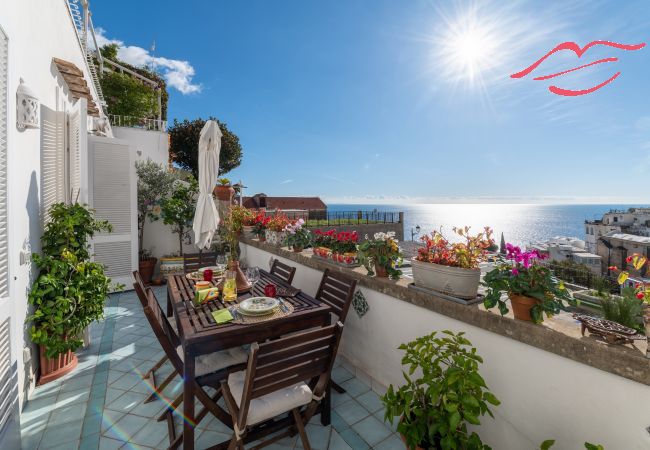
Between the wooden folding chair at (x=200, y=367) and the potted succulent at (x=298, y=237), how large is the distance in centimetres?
170

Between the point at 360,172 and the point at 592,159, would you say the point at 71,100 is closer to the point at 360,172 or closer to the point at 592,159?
the point at 592,159

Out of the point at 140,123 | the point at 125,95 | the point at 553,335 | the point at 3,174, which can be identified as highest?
the point at 125,95

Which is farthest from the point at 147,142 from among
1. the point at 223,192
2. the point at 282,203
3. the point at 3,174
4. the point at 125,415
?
the point at 282,203

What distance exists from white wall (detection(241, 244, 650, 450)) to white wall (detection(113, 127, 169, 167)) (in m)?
12.3

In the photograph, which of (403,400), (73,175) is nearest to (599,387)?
(403,400)

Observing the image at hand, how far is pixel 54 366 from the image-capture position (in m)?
2.83

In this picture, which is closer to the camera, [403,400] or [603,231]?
[403,400]

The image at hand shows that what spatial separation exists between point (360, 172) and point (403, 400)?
5936 cm

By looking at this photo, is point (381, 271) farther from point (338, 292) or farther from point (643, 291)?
point (643, 291)

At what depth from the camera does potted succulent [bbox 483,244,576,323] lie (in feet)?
4.75

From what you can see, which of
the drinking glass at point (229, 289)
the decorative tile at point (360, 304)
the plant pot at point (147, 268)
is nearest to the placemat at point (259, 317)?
the drinking glass at point (229, 289)

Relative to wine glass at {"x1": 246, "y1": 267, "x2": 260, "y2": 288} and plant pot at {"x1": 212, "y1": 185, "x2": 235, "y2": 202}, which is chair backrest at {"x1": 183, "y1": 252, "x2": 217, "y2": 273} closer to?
plant pot at {"x1": 212, "y1": 185, "x2": 235, "y2": 202}

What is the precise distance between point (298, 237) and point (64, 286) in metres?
2.51

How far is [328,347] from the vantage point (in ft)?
6.00
